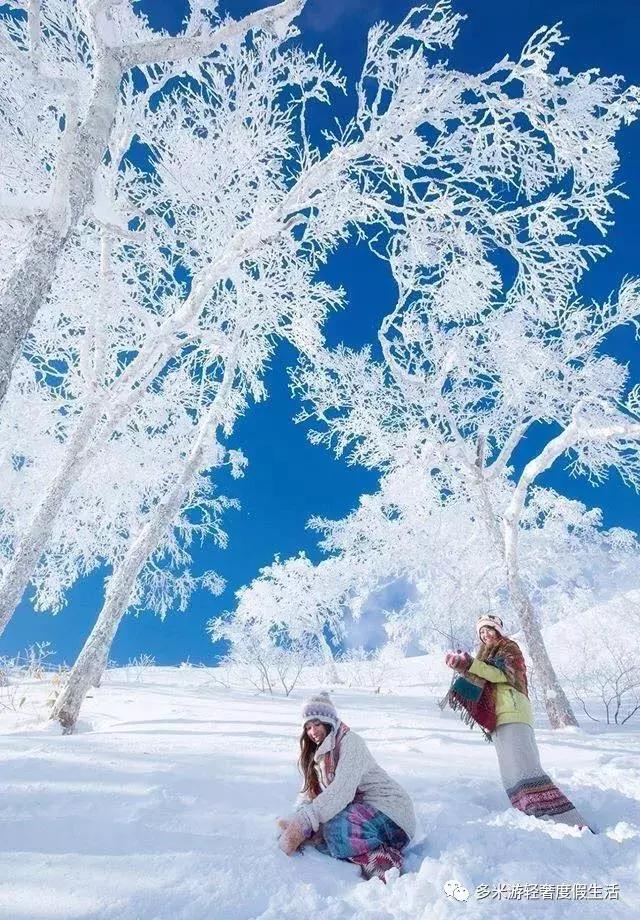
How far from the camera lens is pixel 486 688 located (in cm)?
406

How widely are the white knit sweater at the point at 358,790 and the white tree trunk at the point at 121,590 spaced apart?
5208mm

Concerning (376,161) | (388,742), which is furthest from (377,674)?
(376,161)

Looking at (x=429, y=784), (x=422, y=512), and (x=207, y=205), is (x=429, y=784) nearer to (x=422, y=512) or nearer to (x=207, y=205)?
(x=207, y=205)

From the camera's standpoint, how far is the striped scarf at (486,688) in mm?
3982

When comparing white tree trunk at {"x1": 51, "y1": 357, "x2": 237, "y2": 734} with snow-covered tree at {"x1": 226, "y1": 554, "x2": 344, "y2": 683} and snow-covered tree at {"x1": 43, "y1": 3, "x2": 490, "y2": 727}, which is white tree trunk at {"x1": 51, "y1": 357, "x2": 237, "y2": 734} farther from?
snow-covered tree at {"x1": 226, "y1": 554, "x2": 344, "y2": 683}

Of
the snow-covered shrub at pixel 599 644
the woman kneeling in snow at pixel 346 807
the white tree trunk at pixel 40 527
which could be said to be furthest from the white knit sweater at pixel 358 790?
the snow-covered shrub at pixel 599 644

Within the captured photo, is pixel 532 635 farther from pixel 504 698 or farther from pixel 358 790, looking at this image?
pixel 358 790

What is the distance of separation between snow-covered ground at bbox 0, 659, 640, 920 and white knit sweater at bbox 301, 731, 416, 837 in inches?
7.7

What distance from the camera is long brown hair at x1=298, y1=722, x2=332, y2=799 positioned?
3.35 m

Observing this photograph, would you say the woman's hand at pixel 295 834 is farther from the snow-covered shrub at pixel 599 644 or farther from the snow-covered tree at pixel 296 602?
the snow-covered tree at pixel 296 602

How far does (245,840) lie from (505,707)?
6.85ft

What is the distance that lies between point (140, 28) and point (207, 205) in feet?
9.28

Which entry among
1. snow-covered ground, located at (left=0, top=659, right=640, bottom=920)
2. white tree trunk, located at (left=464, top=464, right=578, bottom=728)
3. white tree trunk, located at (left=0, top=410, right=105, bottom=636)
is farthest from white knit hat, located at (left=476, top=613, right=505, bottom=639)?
white tree trunk, located at (left=464, top=464, right=578, bottom=728)

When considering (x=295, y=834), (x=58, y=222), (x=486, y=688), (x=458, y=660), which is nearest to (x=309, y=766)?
(x=295, y=834)
